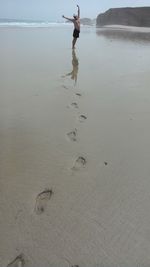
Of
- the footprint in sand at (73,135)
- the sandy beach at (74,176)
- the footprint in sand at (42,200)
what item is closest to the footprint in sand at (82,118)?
the sandy beach at (74,176)

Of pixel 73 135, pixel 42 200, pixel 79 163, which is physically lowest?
pixel 42 200

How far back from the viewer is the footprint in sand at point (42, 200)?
271cm

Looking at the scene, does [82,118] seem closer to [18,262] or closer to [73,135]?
[73,135]

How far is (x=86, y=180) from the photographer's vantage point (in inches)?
125

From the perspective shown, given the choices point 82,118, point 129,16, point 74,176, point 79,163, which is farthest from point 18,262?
point 129,16

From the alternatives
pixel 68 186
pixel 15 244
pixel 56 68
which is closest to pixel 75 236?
pixel 15 244

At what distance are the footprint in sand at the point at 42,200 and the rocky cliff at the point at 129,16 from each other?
5547cm

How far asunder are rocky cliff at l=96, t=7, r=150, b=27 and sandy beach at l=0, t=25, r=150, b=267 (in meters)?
52.8

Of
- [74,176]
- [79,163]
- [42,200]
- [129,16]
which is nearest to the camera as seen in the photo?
[42,200]

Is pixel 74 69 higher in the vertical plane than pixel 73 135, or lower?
higher

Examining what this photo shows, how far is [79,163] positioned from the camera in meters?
3.53

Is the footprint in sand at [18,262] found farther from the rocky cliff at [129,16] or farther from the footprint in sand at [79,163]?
the rocky cliff at [129,16]

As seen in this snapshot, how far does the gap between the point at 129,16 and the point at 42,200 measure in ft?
212

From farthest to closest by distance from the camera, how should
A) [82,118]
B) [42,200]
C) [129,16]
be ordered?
1. [129,16]
2. [82,118]
3. [42,200]
